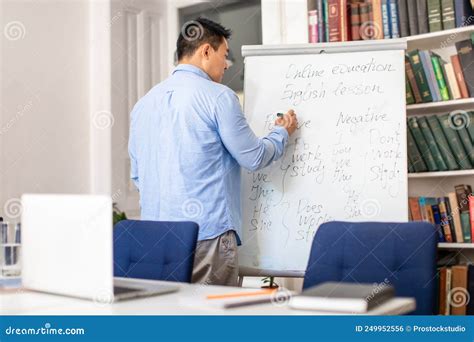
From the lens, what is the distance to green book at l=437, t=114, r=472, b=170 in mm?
3131

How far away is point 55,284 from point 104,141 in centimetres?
294

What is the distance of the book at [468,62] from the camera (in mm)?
3121

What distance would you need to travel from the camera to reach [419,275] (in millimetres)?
1822

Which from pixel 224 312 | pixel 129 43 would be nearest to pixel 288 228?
pixel 224 312

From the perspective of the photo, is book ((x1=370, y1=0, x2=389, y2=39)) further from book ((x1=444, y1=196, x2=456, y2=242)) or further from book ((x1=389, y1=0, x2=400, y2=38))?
book ((x1=444, y1=196, x2=456, y2=242))

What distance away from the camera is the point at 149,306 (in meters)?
1.43

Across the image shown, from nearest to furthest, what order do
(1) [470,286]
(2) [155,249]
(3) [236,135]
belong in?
(2) [155,249]
(3) [236,135]
(1) [470,286]

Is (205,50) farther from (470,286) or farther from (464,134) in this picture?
(470,286)

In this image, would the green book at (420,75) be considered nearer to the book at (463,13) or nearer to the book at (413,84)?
the book at (413,84)

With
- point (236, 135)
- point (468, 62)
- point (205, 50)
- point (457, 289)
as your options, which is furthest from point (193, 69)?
point (457, 289)

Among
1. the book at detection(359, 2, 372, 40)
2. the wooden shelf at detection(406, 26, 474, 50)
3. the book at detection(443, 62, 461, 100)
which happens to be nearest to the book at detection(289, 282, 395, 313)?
the book at detection(443, 62, 461, 100)

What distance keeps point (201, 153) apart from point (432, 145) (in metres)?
1.33

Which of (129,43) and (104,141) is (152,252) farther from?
(129,43)

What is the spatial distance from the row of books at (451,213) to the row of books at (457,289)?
0.14 metres
